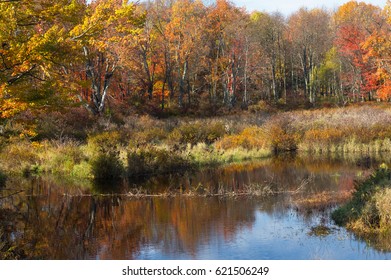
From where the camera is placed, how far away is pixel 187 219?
15172 mm

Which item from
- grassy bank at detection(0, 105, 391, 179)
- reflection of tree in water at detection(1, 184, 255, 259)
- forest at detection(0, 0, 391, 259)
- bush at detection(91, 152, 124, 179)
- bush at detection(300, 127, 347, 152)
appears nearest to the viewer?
reflection of tree in water at detection(1, 184, 255, 259)

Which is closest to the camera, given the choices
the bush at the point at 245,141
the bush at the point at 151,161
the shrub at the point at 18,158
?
the bush at the point at 151,161

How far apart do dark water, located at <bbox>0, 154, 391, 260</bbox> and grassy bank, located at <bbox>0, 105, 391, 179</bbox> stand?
54.7 inches

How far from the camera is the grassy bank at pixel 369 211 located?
12.4 m

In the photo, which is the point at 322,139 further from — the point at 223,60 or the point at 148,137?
the point at 223,60

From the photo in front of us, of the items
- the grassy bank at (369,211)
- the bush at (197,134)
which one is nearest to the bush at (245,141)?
the bush at (197,134)

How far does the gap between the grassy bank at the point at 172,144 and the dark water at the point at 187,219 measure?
1.39 metres

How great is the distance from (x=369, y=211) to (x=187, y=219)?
5.10m

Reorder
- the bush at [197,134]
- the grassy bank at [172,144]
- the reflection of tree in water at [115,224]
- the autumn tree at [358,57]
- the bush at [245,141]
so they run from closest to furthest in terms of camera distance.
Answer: the reflection of tree in water at [115,224], the grassy bank at [172,144], the bush at [197,134], the bush at [245,141], the autumn tree at [358,57]

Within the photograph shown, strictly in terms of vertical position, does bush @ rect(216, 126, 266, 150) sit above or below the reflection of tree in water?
above

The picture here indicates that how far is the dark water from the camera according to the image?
40.2ft

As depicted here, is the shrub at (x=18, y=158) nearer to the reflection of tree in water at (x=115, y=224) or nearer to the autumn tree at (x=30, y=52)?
the reflection of tree in water at (x=115, y=224)

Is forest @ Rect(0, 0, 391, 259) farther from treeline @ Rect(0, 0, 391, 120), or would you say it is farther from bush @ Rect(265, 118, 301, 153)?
treeline @ Rect(0, 0, 391, 120)

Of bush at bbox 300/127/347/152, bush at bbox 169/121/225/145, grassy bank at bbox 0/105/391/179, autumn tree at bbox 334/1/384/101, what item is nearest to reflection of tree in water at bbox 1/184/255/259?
grassy bank at bbox 0/105/391/179
